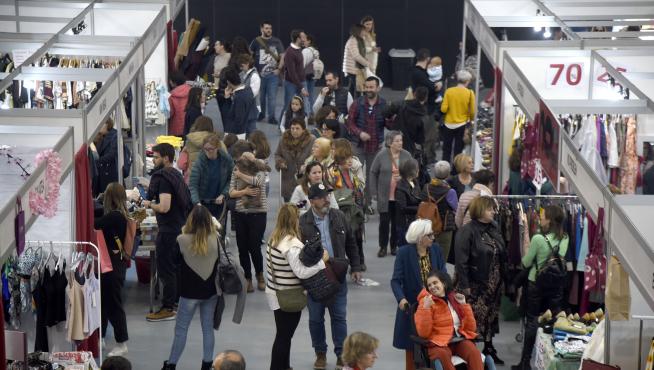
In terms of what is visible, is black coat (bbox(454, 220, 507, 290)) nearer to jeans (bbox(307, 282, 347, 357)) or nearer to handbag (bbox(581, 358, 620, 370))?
jeans (bbox(307, 282, 347, 357))

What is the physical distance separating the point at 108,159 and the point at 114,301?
2459 millimetres

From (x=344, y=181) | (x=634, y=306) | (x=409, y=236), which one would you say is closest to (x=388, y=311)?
(x=344, y=181)

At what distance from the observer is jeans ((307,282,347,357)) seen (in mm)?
9281

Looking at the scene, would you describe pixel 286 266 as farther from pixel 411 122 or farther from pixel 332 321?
pixel 411 122

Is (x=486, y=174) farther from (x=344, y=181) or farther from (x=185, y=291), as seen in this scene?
(x=185, y=291)

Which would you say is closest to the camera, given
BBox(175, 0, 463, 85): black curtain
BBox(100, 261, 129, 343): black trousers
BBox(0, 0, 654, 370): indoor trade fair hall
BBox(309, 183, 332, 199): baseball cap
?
BBox(0, 0, 654, 370): indoor trade fair hall

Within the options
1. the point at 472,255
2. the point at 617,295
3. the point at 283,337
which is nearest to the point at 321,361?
the point at 283,337

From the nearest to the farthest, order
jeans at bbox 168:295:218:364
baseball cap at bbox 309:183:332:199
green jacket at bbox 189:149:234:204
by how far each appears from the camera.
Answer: jeans at bbox 168:295:218:364 → baseball cap at bbox 309:183:332:199 → green jacket at bbox 189:149:234:204

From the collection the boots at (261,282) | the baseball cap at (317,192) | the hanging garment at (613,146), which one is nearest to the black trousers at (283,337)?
the baseball cap at (317,192)

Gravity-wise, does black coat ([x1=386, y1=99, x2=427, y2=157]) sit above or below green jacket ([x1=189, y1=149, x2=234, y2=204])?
above

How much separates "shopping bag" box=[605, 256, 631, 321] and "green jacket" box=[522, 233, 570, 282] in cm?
196

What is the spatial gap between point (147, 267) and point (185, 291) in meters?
2.61

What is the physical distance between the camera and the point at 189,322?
30.6ft

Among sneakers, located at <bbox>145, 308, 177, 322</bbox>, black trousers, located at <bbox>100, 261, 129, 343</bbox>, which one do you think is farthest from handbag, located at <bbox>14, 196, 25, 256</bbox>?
sneakers, located at <bbox>145, 308, 177, 322</bbox>
